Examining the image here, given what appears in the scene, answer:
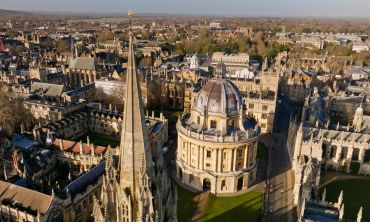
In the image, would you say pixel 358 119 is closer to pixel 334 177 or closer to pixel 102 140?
pixel 334 177

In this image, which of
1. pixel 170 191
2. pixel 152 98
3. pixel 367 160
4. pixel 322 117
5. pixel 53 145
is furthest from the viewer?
pixel 152 98

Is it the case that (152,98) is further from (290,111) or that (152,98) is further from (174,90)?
(290,111)

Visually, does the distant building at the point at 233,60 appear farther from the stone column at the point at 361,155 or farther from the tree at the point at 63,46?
the tree at the point at 63,46

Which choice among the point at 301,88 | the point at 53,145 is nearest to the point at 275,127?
the point at 301,88

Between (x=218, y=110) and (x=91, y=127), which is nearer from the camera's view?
(x=218, y=110)

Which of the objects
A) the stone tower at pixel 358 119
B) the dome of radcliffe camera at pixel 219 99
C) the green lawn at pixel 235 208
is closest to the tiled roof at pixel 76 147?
the dome of radcliffe camera at pixel 219 99

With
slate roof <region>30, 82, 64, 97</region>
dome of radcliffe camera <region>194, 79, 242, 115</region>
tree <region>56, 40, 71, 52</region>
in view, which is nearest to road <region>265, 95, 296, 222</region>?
dome of radcliffe camera <region>194, 79, 242, 115</region>
